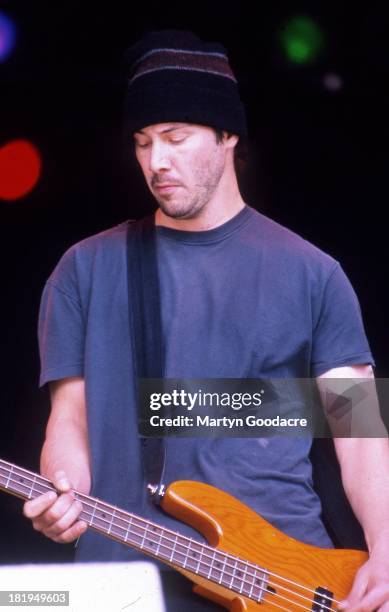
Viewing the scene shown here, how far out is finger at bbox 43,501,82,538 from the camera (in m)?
1.61

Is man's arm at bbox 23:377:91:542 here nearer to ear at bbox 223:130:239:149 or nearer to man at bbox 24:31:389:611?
man at bbox 24:31:389:611

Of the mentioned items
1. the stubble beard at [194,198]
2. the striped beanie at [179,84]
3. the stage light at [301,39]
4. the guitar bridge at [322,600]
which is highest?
the stage light at [301,39]

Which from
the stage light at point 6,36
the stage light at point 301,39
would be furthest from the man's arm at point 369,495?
the stage light at point 6,36

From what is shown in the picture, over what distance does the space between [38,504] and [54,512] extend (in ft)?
0.10

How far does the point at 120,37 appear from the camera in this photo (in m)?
2.06

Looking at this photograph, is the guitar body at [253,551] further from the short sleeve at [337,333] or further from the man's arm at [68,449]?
the short sleeve at [337,333]

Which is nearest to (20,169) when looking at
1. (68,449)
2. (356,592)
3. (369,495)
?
(68,449)

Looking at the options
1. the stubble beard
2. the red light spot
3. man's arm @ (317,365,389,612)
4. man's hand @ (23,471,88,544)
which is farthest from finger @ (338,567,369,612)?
the red light spot

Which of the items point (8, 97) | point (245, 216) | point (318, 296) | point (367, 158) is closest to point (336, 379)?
point (318, 296)

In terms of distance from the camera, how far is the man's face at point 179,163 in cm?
184

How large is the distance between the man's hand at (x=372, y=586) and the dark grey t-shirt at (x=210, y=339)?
10cm

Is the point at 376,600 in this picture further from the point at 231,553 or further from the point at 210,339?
the point at 210,339

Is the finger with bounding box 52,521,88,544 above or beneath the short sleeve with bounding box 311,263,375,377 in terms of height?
beneath

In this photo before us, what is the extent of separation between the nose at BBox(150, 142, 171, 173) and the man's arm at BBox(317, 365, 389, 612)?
506 mm
